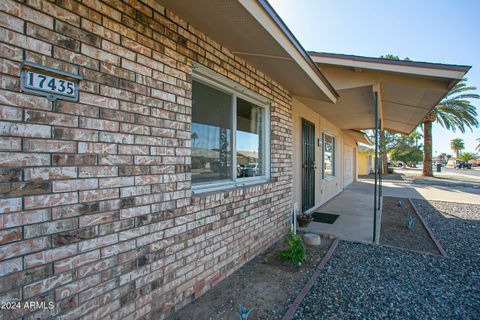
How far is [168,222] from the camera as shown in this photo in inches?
87.8

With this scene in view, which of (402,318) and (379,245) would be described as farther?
(379,245)

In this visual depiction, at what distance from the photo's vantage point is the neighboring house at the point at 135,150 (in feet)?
4.51

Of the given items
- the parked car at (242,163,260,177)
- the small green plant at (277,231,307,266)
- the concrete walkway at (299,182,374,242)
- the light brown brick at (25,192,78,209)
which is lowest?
the concrete walkway at (299,182,374,242)

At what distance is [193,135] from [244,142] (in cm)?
112

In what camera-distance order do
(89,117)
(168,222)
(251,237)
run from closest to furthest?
(89,117), (168,222), (251,237)

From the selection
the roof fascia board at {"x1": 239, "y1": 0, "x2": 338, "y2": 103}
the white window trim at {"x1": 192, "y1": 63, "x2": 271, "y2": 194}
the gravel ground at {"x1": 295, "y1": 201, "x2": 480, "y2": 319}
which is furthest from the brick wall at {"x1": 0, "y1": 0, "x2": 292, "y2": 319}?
the gravel ground at {"x1": 295, "y1": 201, "x2": 480, "y2": 319}

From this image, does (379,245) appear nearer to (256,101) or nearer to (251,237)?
(251,237)

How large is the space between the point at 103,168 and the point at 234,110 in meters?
2.02

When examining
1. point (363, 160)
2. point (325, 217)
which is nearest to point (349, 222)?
point (325, 217)

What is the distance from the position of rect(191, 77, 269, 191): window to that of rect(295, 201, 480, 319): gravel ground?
5.68 ft

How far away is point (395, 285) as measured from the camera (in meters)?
3.02

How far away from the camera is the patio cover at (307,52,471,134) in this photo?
13.1 feet

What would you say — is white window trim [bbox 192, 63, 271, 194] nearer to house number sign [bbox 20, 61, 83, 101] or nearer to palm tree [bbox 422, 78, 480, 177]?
house number sign [bbox 20, 61, 83, 101]

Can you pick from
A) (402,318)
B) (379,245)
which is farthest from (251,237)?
(379,245)
